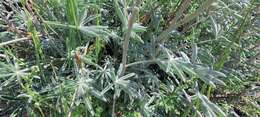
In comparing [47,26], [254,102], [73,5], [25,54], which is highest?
[73,5]

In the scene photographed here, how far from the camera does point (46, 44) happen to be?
133 cm

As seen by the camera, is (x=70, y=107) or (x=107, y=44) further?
(x=107, y=44)

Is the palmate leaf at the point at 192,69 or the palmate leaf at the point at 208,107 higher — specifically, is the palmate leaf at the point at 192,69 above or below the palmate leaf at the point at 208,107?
above

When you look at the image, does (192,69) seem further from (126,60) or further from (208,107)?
(126,60)

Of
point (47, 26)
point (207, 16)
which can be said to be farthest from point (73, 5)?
point (207, 16)

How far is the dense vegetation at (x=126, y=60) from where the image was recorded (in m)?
1.19

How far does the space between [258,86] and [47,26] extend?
2.51ft

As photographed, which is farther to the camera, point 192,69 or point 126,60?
point 126,60

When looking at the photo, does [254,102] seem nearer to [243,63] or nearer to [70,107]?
[243,63]

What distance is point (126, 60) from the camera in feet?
4.39

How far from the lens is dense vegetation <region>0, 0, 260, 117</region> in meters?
1.19

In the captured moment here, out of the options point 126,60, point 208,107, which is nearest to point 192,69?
point 208,107

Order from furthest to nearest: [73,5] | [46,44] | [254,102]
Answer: [254,102] < [46,44] < [73,5]

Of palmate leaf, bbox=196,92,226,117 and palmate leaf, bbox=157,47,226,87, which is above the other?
palmate leaf, bbox=157,47,226,87
